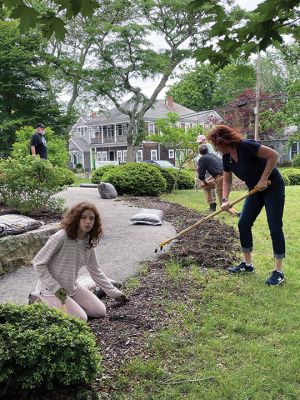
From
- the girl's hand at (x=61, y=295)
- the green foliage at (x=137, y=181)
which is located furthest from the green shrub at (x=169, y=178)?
the girl's hand at (x=61, y=295)

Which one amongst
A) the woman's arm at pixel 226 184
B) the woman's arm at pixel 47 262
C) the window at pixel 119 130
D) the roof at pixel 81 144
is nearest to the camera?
the woman's arm at pixel 47 262

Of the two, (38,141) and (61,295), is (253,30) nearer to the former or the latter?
(61,295)

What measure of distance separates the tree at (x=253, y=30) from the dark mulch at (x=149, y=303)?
7.05 feet

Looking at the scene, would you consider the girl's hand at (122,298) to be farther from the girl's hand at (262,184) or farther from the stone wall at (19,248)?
the stone wall at (19,248)

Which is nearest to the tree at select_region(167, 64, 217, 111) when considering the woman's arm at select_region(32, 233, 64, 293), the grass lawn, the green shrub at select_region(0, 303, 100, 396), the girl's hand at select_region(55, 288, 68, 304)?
the grass lawn

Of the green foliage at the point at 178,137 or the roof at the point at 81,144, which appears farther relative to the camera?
the roof at the point at 81,144

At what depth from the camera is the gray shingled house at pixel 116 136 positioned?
156ft

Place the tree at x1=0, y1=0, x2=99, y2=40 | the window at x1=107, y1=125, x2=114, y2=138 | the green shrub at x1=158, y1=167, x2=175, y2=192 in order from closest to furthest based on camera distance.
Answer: the tree at x1=0, y1=0, x2=99, y2=40, the green shrub at x1=158, y1=167, x2=175, y2=192, the window at x1=107, y1=125, x2=114, y2=138

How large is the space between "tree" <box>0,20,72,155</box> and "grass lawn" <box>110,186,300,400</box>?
19056mm

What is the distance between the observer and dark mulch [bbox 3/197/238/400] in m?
3.15

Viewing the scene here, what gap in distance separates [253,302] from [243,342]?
85cm

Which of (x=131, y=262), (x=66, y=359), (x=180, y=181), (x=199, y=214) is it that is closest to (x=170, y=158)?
(x=180, y=181)

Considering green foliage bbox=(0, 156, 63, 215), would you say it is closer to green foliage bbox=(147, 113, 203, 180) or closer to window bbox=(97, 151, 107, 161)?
green foliage bbox=(147, 113, 203, 180)

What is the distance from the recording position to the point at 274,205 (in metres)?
4.59
